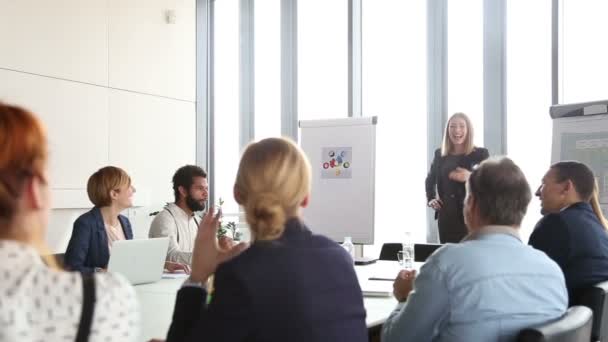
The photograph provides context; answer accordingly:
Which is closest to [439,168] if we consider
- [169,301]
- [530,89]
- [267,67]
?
[530,89]

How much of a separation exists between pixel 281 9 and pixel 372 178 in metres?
2.73

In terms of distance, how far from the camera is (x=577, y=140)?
193 inches

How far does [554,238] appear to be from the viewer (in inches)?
123

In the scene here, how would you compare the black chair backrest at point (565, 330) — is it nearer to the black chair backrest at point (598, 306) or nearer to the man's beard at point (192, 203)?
the black chair backrest at point (598, 306)

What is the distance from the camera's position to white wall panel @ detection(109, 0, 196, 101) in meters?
6.81

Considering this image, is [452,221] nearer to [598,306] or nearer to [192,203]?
[192,203]

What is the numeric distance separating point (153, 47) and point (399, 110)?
2.77 metres

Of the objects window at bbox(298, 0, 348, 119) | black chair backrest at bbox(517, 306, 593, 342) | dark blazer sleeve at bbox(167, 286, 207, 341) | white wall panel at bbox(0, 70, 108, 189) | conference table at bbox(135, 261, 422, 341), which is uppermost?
window at bbox(298, 0, 348, 119)

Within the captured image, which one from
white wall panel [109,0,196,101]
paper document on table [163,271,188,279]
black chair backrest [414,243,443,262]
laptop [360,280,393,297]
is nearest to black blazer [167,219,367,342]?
laptop [360,280,393,297]

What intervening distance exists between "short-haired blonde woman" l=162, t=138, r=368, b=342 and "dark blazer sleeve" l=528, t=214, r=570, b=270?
1.62 metres

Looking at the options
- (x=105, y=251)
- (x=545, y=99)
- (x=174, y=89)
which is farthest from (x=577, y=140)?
(x=174, y=89)

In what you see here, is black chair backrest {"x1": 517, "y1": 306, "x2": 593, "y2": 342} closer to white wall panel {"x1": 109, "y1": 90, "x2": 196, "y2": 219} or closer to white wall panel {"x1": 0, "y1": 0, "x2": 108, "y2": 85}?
white wall panel {"x1": 0, "y1": 0, "x2": 108, "y2": 85}

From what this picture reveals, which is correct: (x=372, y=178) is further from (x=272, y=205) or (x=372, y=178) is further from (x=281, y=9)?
(x=272, y=205)

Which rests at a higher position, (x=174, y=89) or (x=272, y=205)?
(x=174, y=89)
